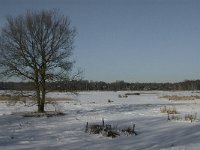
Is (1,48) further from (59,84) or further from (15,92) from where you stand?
(59,84)

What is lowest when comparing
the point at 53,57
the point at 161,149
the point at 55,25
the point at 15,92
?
the point at 161,149

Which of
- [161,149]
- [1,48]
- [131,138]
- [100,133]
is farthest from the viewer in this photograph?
[1,48]

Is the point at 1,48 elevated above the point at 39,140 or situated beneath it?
elevated above

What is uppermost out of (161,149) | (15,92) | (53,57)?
(53,57)

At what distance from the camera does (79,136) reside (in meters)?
13.8

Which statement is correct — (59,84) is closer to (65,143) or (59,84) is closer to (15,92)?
(15,92)

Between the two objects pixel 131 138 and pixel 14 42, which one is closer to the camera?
pixel 131 138

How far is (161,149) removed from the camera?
36.5 ft

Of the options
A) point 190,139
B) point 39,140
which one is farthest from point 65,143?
point 190,139

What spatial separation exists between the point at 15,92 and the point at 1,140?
12.4 m

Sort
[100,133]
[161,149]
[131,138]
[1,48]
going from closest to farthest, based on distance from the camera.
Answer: [161,149] → [131,138] → [100,133] → [1,48]

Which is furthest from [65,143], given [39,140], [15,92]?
[15,92]

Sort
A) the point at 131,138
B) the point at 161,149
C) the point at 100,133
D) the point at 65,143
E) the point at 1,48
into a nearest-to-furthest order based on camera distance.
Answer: the point at 161,149, the point at 65,143, the point at 131,138, the point at 100,133, the point at 1,48

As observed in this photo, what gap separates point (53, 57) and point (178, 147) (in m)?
15.7
